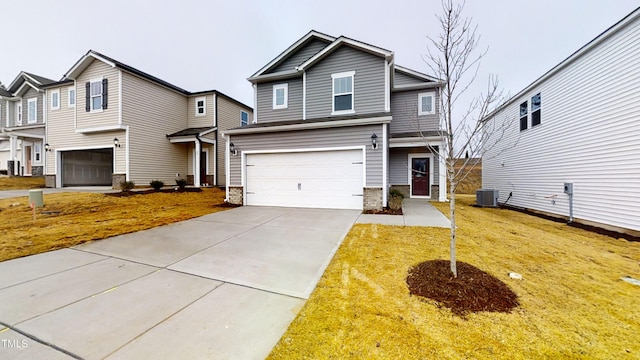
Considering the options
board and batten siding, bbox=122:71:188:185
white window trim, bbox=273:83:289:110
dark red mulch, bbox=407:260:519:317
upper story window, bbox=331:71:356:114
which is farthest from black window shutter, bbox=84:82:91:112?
dark red mulch, bbox=407:260:519:317

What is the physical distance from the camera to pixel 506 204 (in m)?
12.4

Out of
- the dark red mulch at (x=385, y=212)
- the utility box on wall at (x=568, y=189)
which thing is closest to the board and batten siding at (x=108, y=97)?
the dark red mulch at (x=385, y=212)

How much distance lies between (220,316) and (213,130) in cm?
1502

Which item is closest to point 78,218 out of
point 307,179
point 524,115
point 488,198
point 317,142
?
point 307,179

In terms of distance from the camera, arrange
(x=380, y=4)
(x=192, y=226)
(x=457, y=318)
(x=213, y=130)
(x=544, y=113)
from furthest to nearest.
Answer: (x=213, y=130)
(x=380, y=4)
(x=544, y=113)
(x=192, y=226)
(x=457, y=318)

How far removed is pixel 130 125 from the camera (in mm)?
12836

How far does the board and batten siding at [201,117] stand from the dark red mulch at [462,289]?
16473 millimetres

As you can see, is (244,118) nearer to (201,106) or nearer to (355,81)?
(201,106)

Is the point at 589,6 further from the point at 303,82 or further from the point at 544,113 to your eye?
the point at 303,82

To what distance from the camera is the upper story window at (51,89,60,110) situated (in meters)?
14.5

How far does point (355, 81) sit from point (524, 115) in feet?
28.3

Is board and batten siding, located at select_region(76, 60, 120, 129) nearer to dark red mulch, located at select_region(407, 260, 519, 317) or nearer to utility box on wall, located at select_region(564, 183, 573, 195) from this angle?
dark red mulch, located at select_region(407, 260, 519, 317)

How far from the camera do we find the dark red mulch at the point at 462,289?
2586 mm

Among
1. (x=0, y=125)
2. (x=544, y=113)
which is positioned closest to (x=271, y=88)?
(x=544, y=113)
